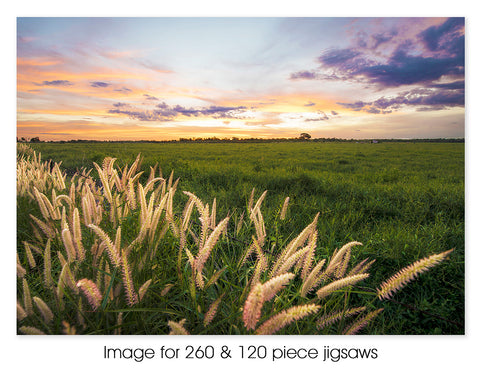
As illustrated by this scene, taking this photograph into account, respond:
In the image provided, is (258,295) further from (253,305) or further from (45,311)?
(45,311)

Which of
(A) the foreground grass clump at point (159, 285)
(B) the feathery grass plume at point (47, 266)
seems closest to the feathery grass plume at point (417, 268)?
(A) the foreground grass clump at point (159, 285)

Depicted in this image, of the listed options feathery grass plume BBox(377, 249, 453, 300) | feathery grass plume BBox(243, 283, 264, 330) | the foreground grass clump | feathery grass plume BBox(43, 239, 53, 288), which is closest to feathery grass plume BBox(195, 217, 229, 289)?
the foreground grass clump

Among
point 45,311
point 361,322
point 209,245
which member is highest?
point 209,245

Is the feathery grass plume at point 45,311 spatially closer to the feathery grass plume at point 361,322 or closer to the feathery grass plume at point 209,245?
the feathery grass plume at point 209,245

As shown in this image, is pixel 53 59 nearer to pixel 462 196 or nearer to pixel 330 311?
pixel 330 311

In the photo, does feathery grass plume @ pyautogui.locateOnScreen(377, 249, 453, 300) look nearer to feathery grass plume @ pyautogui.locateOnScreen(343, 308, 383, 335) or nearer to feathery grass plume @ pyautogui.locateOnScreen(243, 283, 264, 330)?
feathery grass plume @ pyautogui.locateOnScreen(343, 308, 383, 335)

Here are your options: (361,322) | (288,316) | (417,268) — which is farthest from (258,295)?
(361,322)

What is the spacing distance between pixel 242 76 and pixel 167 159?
5.27ft

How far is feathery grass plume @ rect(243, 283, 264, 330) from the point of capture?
81 centimetres

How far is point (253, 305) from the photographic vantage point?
854mm

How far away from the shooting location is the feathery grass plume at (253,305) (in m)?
0.81
